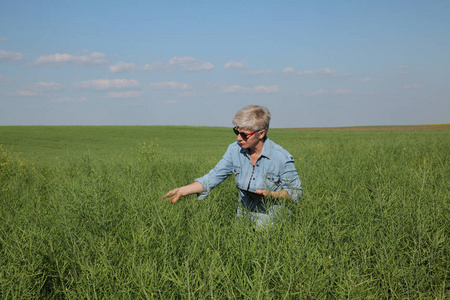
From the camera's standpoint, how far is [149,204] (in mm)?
3076

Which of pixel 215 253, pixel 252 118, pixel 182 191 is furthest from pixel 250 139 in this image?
pixel 215 253

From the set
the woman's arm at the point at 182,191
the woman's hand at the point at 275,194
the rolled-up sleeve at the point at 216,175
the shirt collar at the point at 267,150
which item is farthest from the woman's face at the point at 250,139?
the woman's arm at the point at 182,191

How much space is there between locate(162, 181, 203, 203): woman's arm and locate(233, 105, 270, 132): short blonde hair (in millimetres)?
731

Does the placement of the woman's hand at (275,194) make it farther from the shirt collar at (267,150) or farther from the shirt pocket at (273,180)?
the shirt collar at (267,150)

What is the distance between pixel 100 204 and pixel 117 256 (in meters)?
0.83

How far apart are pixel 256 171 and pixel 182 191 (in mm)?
757

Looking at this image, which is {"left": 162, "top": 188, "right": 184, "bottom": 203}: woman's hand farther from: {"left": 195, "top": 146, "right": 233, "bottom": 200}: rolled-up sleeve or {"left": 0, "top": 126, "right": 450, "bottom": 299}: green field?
{"left": 195, "top": 146, "right": 233, "bottom": 200}: rolled-up sleeve

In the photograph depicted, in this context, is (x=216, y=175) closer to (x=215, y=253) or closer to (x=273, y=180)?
(x=273, y=180)

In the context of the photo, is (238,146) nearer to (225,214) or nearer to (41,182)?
(225,214)

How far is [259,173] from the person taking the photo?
11.2 feet

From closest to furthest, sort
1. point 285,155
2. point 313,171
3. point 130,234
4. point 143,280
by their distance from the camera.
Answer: point 143,280 → point 130,234 → point 285,155 → point 313,171

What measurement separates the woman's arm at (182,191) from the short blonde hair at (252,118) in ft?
2.40

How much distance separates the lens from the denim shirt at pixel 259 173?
3287 millimetres

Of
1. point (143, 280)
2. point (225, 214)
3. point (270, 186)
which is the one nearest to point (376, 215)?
point (270, 186)
